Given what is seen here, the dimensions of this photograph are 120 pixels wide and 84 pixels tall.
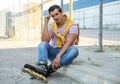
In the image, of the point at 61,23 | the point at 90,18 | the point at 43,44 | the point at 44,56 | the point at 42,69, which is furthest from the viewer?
the point at 90,18

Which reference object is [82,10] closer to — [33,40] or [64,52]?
[33,40]

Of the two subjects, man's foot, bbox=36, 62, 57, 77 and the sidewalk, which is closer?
the sidewalk

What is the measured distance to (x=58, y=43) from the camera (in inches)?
205

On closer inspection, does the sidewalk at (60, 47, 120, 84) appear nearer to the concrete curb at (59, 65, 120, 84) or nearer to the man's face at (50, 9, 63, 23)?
the concrete curb at (59, 65, 120, 84)

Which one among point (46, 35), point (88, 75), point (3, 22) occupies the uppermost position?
point (3, 22)

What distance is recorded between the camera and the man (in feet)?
15.9

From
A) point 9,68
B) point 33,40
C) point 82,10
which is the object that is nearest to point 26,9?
point 33,40

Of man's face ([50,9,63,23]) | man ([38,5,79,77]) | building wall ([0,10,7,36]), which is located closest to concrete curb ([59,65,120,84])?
man ([38,5,79,77])

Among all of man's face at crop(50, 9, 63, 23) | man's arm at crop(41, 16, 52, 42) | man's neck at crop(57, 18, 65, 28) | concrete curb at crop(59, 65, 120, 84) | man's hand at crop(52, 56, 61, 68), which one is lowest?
concrete curb at crop(59, 65, 120, 84)

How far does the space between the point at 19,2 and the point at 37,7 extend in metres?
4.64

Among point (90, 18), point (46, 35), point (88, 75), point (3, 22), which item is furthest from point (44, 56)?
point (3, 22)

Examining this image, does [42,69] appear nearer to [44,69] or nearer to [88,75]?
[44,69]

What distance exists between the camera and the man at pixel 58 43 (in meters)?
4.84

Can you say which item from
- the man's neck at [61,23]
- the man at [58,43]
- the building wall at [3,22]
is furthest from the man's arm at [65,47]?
the building wall at [3,22]
